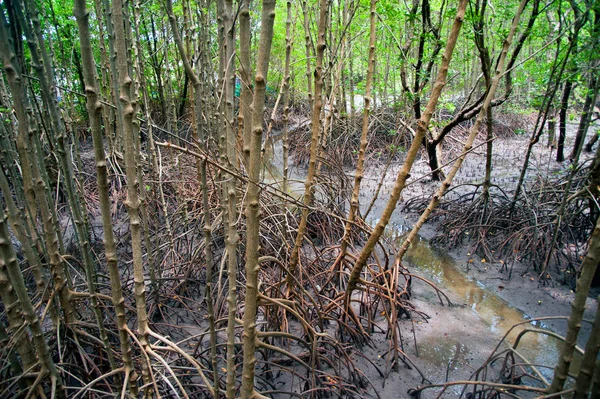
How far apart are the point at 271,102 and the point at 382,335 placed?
13045 mm

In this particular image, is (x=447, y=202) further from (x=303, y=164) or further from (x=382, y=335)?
(x=303, y=164)

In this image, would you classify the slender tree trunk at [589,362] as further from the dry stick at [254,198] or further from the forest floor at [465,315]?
the dry stick at [254,198]

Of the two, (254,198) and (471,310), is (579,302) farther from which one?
(471,310)

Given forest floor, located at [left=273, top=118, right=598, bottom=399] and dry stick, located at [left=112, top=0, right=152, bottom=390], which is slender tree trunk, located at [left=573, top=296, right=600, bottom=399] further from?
dry stick, located at [left=112, top=0, right=152, bottom=390]

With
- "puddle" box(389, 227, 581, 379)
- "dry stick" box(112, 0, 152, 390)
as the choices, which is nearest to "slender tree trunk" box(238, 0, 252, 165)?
"dry stick" box(112, 0, 152, 390)

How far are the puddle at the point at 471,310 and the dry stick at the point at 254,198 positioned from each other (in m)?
1.95

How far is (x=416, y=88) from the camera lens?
18.4ft

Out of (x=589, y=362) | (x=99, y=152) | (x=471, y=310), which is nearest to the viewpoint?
(x=99, y=152)

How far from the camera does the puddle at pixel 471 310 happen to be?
9.64 feet

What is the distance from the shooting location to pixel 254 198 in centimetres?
128

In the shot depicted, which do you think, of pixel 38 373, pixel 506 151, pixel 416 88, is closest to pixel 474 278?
pixel 416 88

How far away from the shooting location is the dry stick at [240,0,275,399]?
111 cm

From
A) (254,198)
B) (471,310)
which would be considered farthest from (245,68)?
(471,310)

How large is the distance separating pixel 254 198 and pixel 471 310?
3172mm
